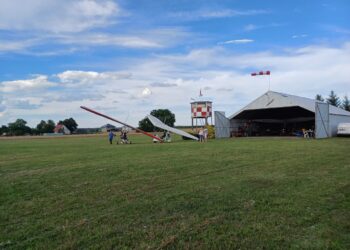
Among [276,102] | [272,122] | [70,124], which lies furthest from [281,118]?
[70,124]

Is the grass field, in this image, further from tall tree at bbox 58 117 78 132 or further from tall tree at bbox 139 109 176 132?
tall tree at bbox 58 117 78 132

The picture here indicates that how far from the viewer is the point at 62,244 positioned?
402cm

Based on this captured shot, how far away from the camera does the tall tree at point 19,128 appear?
102688mm

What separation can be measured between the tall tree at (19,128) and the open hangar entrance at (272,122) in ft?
271

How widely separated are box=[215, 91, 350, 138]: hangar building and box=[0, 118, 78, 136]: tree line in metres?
83.5

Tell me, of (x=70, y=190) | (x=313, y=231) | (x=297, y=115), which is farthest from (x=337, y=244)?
(x=297, y=115)

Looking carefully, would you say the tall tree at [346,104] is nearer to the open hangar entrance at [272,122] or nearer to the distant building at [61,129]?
the open hangar entrance at [272,122]

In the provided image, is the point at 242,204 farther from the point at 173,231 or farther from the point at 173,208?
the point at 173,231

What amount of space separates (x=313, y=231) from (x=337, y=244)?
1.45 ft

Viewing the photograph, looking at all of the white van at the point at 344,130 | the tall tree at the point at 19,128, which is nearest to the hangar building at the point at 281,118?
the white van at the point at 344,130

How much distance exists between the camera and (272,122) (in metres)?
42.6

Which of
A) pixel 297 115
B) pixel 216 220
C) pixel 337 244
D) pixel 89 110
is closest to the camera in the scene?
pixel 337 244

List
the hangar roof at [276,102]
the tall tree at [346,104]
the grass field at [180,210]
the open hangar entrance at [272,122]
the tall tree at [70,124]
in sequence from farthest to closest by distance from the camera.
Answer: the tall tree at [70,124], the tall tree at [346,104], the open hangar entrance at [272,122], the hangar roof at [276,102], the grass field at [180,210]

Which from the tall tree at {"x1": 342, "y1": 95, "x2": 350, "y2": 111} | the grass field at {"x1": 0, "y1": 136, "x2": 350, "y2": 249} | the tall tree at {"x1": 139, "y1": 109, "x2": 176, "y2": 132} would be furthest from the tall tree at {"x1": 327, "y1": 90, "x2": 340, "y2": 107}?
the grass field at {"x1": 0, "y1": 136, "x2": 350, "y2": 249}
